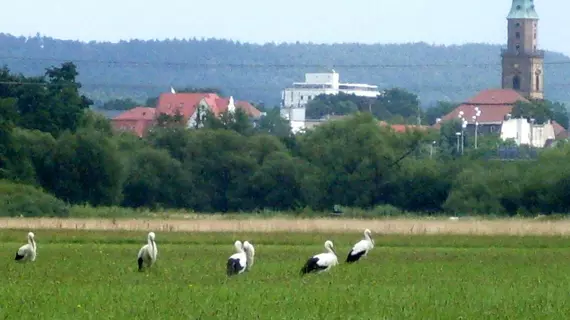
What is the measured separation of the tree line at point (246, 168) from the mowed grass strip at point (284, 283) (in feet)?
125

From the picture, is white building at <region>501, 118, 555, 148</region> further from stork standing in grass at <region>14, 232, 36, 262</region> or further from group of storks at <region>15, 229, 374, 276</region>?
stork standing in grass at <region>14, 232, 36, 262</region>

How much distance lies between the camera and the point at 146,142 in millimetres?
97750

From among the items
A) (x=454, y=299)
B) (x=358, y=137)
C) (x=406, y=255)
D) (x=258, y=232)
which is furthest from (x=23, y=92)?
(x=454, y=299)

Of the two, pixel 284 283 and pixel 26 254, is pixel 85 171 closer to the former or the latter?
pixel 26 254

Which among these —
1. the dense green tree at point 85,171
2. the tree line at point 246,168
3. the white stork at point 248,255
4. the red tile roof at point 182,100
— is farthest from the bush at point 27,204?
the red tile roof at point 182,100

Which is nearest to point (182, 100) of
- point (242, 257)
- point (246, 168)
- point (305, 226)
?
point (246, 168)

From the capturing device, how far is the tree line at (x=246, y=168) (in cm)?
7950

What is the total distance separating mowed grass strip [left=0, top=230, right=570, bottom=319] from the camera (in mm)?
19953

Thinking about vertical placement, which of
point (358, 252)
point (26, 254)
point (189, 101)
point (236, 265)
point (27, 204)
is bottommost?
point (27, 204)

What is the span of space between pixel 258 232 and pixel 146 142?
5061cm

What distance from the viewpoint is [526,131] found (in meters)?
182

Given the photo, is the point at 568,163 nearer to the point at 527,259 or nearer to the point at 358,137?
the point at 358,137

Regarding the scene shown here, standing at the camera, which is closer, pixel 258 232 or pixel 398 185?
pixel 258 232

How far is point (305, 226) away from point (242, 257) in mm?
23416
